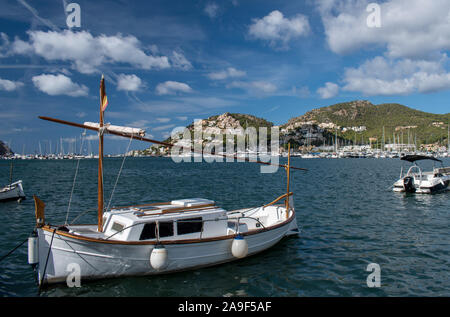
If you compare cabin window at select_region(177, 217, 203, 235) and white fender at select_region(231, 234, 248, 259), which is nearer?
cabin window at select_region(177, 217, 203, 235)

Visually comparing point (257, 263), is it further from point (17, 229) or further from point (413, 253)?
point (17, 229)

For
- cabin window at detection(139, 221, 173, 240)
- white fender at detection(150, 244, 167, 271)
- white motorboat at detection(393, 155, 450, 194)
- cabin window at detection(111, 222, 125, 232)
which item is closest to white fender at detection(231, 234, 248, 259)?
cabin window at detection(139, 221, 173, 240)

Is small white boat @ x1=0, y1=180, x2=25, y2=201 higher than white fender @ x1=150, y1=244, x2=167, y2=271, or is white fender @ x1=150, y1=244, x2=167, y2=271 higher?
small white boat @ x1=0, y1=180, x2=25, y2=201

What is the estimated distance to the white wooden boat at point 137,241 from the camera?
1120 cm

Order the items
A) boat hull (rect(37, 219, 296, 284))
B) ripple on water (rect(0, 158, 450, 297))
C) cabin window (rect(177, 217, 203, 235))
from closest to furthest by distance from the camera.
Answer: boat hull (rect(37, 219, 296, 284)) → ripple on water (rect(0, 158, 450, 297)) → cabin window (rect(177, 217, 203, 235))

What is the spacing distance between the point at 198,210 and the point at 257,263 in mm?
3915

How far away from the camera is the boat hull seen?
11172mm

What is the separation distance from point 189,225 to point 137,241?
8.05ft

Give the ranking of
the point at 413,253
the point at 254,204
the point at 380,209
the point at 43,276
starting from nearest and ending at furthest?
the point at 43,276
the point at 413,253
the point at 380,209
the point at 254,204

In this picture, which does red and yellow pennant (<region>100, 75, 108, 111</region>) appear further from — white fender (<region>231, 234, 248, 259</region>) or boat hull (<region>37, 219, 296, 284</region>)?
white fender (<region>231, 234, 248, 259</region>)

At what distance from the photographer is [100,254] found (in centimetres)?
1163

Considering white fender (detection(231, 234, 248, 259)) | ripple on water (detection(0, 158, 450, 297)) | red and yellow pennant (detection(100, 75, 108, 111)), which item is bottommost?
ripple on water (detection(0, 158, 450, 297))
